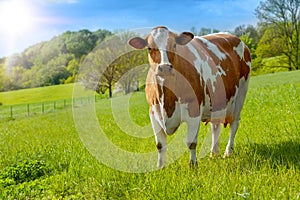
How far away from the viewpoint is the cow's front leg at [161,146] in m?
5.46

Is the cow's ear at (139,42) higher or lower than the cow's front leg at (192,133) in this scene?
higher

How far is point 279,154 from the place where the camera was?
568 centimetres

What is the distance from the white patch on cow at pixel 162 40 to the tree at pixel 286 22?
5047 cm

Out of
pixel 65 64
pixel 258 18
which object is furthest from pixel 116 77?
pixel 65 64

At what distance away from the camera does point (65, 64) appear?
77.0 m

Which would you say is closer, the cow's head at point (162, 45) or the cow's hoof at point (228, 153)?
the cow's head at point (162, 45)

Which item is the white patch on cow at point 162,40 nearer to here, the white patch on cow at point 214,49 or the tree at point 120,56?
the tree at point 120,56

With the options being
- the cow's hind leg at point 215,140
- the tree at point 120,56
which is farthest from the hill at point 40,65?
the cow's hind leg at point 215,140

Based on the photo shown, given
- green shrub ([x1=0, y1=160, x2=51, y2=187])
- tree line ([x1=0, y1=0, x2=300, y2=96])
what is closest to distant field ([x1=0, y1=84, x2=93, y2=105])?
tree line ([x1=0, y1=0, x2=300, y2=96])

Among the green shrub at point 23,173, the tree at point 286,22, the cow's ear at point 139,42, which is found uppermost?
the tree at point 286,22

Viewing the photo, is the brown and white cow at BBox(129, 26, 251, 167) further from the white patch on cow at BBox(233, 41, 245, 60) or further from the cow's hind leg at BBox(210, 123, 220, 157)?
the white patch on cow at BBox(233, 41, 245, 60)

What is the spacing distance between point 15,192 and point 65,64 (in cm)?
7449

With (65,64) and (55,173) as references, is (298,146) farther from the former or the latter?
(65,64)

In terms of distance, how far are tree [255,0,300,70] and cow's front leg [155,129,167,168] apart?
50.3 meters
